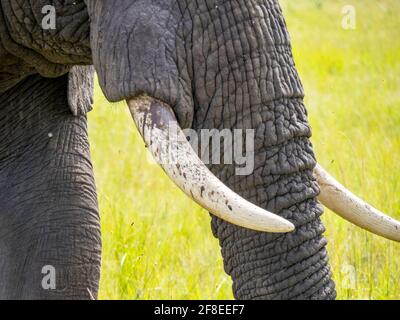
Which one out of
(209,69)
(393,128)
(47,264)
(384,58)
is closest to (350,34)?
(384,58)

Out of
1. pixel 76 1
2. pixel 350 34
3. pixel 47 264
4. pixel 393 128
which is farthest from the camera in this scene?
pixel 350 34

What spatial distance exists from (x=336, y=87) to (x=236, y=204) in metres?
7.02

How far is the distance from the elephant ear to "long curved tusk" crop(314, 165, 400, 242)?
40.3 inches

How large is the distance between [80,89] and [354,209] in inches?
47.0

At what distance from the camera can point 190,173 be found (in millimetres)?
3225

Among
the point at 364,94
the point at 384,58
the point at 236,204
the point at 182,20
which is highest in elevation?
the point at 384,58

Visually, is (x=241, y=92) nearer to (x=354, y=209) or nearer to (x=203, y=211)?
(x=354, y=209)

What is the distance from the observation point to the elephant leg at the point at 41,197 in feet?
14.5

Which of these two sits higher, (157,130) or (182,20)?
(182,20)

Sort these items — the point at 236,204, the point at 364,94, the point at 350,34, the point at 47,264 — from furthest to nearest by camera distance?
the point at 350,34
the point at 364,94
the point at 47,264
the point at 236,204

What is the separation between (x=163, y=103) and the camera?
3.40 metres

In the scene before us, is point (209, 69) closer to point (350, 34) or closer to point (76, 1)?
point (76, 1)
